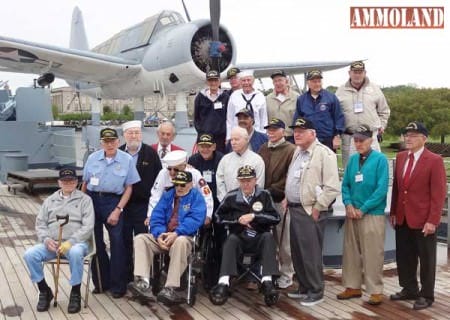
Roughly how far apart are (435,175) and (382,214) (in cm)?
52

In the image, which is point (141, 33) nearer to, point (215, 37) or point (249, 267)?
point (215, 37)

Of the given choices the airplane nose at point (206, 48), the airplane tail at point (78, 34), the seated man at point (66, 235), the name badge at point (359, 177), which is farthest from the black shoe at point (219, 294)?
the airplane tail at point (78, 34)

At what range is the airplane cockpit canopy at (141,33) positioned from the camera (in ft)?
47.6

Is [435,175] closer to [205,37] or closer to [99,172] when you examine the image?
[99,172]

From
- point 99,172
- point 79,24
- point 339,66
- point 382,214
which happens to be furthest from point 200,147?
point 79,24

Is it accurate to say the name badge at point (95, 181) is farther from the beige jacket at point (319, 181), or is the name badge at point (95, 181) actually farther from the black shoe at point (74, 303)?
the beige jacket at point (319, 181)

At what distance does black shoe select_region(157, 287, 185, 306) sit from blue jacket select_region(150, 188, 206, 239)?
1.44 ft

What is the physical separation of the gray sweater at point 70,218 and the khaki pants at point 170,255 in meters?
0.46

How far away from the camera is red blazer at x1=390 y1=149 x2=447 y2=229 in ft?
14.0

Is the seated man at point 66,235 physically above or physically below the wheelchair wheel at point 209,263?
above

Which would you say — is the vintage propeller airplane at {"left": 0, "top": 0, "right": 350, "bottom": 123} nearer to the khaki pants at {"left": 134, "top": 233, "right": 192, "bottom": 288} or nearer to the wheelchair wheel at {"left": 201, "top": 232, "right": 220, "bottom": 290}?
the wheelchair wheel at {"left": 201, "top": 232, "right": 220, "bottom": 290}

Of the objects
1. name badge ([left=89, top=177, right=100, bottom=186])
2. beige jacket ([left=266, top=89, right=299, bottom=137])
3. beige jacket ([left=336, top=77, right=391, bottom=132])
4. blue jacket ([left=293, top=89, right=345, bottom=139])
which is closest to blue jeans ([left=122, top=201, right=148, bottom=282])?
name badge ([left=89, top=177, right=100, bottom=186])

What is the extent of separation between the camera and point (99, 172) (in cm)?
467

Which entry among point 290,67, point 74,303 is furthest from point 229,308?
point 290,67
